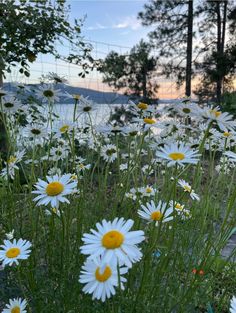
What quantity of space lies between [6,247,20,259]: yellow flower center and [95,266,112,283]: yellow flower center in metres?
0.23

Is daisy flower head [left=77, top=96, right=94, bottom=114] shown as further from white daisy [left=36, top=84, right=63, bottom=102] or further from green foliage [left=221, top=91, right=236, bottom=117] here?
green foliage [left=221, top=91, right=236, bottom=117]

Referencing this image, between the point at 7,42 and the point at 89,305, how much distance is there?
2320 millimetres

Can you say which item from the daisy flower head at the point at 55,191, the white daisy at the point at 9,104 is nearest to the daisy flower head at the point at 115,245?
the daisy flower head at the point at 55,191

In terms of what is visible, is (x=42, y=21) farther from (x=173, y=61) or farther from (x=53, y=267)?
(x=173, y=61)

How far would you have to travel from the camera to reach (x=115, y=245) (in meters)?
0.63

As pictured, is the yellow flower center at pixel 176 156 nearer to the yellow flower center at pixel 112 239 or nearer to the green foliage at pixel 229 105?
the yellow flower center at pixel 112 239

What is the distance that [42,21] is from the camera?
286 centimetres

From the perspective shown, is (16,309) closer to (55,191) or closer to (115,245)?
(55,191)

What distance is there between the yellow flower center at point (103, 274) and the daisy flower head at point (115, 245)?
0.08m

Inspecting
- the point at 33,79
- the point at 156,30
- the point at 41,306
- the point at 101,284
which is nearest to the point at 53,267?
the point at 41,306

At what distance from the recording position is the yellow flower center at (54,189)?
82cm

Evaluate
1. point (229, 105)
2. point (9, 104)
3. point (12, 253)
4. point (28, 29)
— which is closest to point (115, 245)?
point (12, 253)

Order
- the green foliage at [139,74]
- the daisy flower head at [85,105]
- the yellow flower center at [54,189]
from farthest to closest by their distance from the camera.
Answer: the green foliage at [139,74] < the daisy flower head at [85,105] < the yellow flower center at [54,189]

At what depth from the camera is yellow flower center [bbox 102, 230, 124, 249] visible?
0.63 metres
